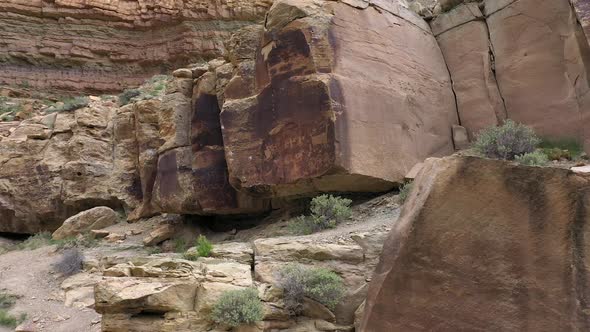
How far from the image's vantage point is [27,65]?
998 inches

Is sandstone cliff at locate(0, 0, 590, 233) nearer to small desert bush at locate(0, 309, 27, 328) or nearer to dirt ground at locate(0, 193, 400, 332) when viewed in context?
dirt ground at locate(0, 193, 400, 332)

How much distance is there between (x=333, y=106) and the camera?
357 inches

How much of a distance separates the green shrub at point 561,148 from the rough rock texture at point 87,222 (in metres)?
10.9

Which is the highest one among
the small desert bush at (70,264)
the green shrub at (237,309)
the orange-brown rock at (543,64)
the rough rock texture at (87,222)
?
the orange-brown rock at (543,64)

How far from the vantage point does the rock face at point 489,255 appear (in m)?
4.14

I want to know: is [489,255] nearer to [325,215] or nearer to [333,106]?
[325,215]

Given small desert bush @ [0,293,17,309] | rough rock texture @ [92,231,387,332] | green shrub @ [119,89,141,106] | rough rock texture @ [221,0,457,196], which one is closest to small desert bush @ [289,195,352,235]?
rough rock texture @ [221,0,457,196]

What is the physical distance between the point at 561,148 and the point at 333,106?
4.36m

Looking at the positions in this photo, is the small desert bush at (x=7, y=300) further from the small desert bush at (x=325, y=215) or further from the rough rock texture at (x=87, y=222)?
the small desert bush at (x=325, y=215)

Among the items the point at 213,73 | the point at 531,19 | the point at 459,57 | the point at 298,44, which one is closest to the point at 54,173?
the point at 213,73

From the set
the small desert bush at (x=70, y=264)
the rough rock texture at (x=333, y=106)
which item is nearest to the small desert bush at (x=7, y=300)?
the small desert bush at (x=70, y=264)

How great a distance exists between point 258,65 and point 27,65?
63.7ft

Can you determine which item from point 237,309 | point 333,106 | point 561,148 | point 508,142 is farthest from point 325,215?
point 561,148

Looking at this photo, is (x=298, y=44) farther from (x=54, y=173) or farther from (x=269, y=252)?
(x=54, y=173)
